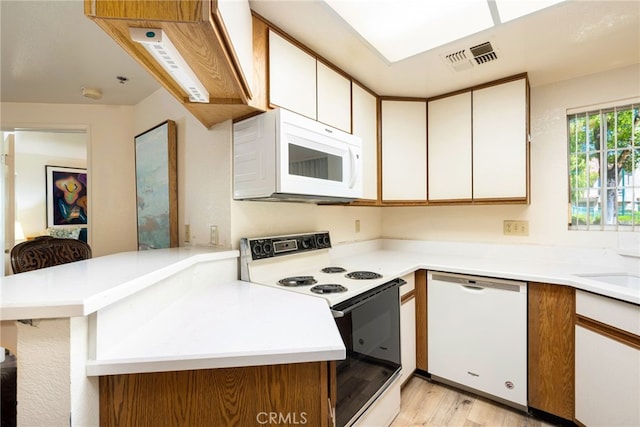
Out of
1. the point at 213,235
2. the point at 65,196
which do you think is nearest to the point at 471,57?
the point at 213,235

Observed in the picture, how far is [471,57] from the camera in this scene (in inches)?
65.9

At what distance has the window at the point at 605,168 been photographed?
70.2 inches

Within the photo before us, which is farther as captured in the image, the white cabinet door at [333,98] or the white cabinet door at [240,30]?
the white cabinet door at [333,98]

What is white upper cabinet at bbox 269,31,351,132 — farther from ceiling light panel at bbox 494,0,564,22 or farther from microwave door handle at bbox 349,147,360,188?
ceiling light panel at bbox 494,0,564,22

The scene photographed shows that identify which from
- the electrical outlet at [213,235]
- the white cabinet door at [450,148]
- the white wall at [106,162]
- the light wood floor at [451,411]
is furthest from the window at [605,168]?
the white wall at [106,162]

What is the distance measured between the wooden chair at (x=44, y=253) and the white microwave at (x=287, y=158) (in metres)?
1.17

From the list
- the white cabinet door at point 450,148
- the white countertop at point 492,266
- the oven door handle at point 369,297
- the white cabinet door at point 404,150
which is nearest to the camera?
the oven door handle at point 369,297

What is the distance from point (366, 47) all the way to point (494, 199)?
1.35 meters

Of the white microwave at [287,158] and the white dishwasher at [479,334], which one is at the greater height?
the white microwave at [287,158]

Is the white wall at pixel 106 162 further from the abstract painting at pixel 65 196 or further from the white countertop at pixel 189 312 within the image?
the abstract painting at pixel 65 196

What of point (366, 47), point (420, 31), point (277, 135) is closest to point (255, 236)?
point (277, 135)

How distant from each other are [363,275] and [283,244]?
1.67 ft

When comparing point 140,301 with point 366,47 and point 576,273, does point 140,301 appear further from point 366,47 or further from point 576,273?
point 576,273

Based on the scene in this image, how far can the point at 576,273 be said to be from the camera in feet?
5.32
